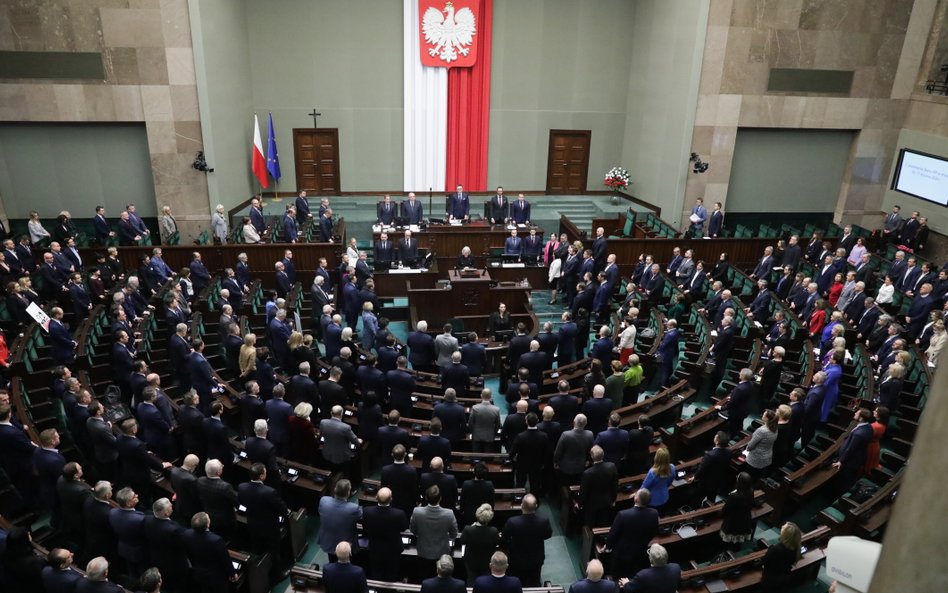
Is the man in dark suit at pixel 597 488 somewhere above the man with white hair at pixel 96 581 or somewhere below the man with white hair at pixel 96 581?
below

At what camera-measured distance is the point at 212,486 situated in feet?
19.0

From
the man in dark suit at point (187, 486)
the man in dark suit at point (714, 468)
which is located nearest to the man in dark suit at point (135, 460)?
the man in dark suit at point (187, 486)

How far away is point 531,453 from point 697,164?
40.7 feet

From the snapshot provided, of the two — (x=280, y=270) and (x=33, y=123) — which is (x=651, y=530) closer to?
(x=280, y=270)

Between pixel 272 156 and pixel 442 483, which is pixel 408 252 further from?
pixel 442 483

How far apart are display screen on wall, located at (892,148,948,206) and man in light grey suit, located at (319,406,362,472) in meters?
15.4

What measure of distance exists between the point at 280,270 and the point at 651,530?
8603 mm

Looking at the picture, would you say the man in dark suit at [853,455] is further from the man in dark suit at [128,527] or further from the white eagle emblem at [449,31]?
the white eagle emblem at [449,31]

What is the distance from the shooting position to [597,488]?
634 cm

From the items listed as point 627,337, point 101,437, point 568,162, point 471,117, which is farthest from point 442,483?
point 568,162

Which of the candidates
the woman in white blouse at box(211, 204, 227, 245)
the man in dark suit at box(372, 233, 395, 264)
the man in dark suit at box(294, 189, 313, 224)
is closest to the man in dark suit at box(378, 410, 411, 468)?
the man in dark suit at box(372, 233, 395, 264)

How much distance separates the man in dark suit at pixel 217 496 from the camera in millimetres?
5750

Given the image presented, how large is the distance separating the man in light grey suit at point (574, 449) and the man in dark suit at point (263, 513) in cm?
281

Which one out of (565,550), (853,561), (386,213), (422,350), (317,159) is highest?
(853,561)
